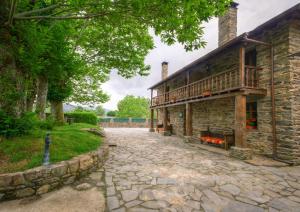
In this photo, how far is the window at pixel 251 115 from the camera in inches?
313

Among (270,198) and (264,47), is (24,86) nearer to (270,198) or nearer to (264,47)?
(270,198)

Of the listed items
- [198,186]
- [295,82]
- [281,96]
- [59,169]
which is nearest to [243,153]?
[281,96]

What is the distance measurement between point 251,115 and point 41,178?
28.2 feet

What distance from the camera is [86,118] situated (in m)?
19.7

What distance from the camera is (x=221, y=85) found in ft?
30.3

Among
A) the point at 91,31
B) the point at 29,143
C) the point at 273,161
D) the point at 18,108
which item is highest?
the point at 91,31

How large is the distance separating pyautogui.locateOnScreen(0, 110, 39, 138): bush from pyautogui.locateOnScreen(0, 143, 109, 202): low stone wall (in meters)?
1.80

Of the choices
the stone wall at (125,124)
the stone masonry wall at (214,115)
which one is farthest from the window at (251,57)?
the stone wall at (125,124)

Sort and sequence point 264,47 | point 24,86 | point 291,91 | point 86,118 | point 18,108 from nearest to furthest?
1. point 18,108
2. point 24,86
3. point 291,91
4. point 264,47
5. point 86,118

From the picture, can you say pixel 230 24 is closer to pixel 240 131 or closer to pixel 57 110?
pixel 240 131

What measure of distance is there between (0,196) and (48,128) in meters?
5.09

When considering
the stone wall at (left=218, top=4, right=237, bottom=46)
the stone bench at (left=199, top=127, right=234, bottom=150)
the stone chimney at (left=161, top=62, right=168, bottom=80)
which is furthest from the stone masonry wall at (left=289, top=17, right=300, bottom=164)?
the stone chimney at (left=161, top=62, right=168, bottom=80)

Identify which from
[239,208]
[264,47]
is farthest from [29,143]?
[264,47]

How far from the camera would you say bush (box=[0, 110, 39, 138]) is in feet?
14.6
